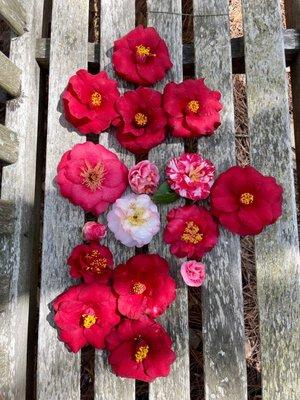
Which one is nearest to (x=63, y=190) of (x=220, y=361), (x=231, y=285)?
(x=231, y=285)

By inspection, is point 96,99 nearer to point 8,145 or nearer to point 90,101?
point 90,101

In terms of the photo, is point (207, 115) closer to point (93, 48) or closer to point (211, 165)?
point (211, 165)

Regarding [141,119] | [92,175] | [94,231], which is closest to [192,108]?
[141,119]

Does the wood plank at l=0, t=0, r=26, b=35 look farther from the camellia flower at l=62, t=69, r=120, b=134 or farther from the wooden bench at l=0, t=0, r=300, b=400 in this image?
the camellia flower at l=62, t=69, r=120, b=134

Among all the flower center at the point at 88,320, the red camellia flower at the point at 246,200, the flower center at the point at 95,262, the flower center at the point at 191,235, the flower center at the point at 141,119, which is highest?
the flower center at the point at 141,119

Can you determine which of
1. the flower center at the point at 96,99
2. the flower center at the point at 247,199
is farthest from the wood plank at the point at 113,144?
the flower center at the point at 247,199

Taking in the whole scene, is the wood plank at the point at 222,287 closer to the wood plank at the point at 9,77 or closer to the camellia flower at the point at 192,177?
the camellia flower at the point at 192,177
